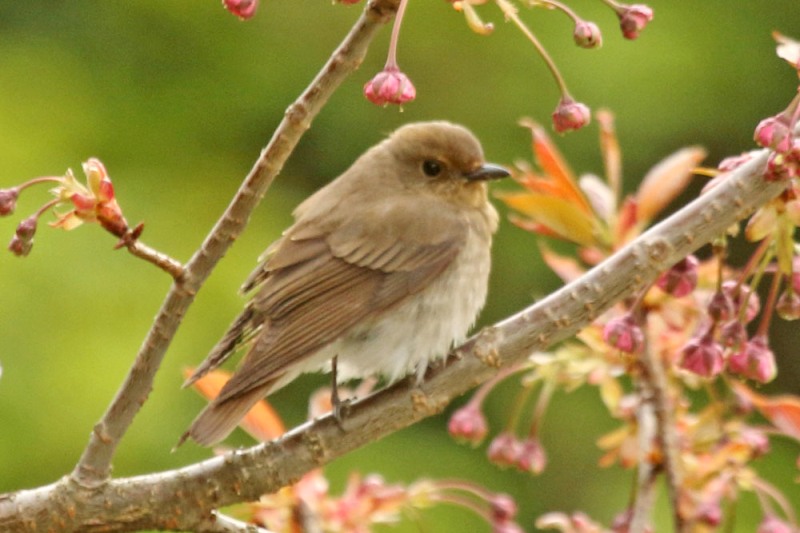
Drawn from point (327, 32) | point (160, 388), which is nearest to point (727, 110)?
point (327, 32)

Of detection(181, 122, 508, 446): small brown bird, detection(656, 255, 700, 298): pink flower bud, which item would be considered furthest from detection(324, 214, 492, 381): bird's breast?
detection(656, 255, 700, 298): pink flower bud

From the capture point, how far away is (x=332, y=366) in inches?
89.8

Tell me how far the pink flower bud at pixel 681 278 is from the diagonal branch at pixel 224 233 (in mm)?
570

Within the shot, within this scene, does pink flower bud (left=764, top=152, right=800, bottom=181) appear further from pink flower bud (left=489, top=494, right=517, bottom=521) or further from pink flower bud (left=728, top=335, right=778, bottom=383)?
pink flower bud (left=489, top=494, right=517, bottom=521)

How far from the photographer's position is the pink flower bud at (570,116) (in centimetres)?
153

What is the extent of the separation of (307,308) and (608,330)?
1.89 ft

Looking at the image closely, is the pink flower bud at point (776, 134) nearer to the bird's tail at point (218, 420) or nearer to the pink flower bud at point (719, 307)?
the pink flower bud at point (719, 307)

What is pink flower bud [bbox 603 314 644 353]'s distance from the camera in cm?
175

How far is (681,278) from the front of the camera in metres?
1.75

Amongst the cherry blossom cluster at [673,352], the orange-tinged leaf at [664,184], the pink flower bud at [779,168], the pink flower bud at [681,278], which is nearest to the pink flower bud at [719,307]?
the cherry blossom cluster at [673,352]

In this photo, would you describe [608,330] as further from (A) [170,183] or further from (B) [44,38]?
(B) [44,38]

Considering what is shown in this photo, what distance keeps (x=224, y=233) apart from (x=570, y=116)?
423 mm

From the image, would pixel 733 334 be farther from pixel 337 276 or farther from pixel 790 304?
pixel 337 276

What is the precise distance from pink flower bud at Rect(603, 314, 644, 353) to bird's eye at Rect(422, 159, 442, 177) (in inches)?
35.5
